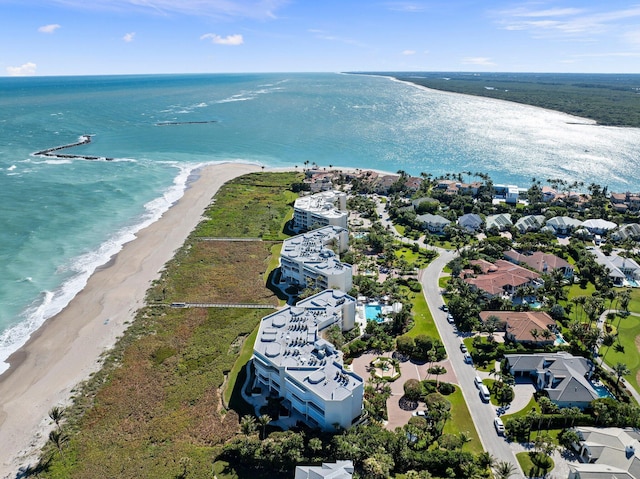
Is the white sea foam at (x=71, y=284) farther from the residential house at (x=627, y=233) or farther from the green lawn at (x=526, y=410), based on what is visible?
the residential house at (x=627, y=233)

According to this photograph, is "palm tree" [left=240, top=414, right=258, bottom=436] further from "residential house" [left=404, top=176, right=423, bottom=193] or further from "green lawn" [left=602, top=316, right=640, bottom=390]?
"residential house" [left=404, top=176, right=423, bottom=193]

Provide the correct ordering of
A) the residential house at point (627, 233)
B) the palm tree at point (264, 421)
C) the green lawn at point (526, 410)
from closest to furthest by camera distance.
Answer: the palm tree at point (264, 421) < the green lawn at point (526, 410) < the residential house at point (627, 233)

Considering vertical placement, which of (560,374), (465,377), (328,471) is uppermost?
(328,471)

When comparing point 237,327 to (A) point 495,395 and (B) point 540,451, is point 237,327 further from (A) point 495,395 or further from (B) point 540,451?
(B) point 540,451

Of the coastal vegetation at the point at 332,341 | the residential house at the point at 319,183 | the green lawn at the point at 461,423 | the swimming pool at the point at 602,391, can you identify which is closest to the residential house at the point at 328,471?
the coastal vegetation at the point at 332,341

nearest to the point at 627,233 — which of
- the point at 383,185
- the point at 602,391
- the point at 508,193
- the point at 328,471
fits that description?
the point at 508,193

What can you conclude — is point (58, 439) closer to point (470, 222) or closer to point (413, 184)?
point (470, 222)

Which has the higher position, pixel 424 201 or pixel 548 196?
pixel 424 201
